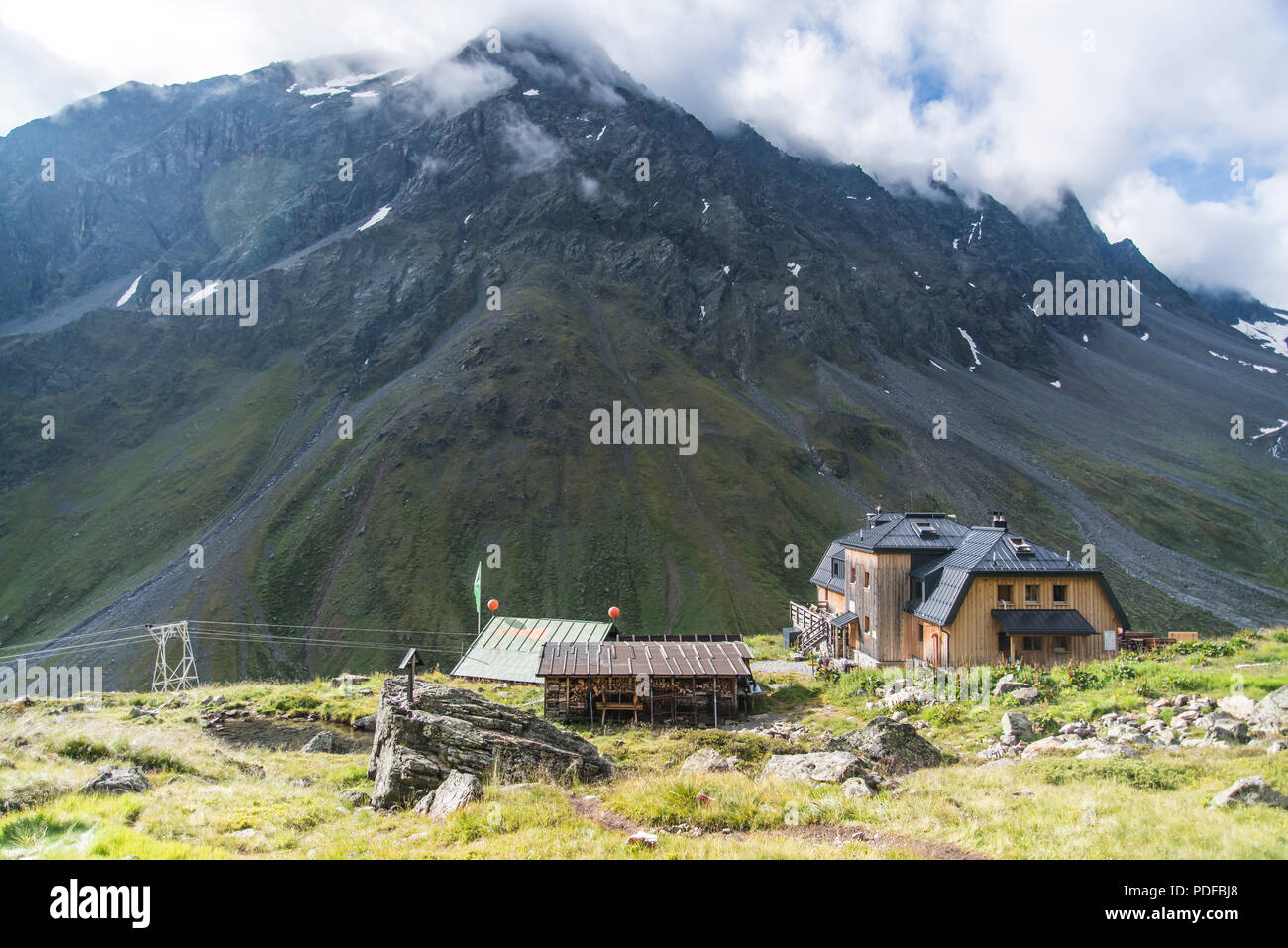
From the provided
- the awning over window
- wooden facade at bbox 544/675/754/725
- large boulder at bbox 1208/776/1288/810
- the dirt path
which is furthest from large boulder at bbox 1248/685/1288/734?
wooden facade at bbox 544/675/754/725

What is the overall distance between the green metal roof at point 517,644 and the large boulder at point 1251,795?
30596 millimetres

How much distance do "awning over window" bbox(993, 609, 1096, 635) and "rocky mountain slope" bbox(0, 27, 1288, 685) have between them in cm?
5924

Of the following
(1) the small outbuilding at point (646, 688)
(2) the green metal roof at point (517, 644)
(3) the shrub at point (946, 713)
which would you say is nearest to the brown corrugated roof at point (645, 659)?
(1) the small outbuilding at point (646, 688)

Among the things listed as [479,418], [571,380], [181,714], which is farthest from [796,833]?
[571,380]

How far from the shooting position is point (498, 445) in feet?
409

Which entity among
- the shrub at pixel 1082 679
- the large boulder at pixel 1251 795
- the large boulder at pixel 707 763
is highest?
the large boulder at pixel 1251 795

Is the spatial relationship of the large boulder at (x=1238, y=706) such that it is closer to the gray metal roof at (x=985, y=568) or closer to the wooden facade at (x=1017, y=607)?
the gray metal roof at (x=985, y=568)

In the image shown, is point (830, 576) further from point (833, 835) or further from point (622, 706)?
→ point (833, 835)

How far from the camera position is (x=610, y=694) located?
3006 centimetres

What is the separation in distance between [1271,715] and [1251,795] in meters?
8.04

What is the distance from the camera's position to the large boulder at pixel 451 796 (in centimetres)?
1143
